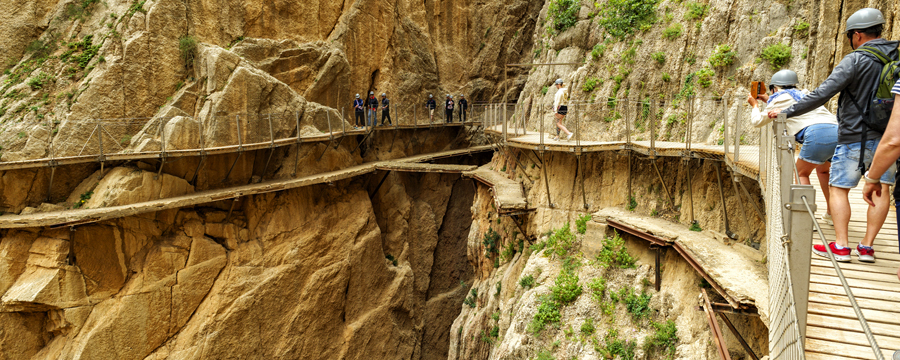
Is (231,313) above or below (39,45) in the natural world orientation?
below

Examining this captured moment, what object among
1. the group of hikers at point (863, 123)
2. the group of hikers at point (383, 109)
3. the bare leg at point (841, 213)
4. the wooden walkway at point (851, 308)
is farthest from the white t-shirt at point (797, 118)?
the group of hikers at point (383, 109)

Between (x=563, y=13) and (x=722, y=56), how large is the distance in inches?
364

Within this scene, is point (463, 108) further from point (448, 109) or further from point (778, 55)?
point (778, 55)

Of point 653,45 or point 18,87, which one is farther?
point 18,87

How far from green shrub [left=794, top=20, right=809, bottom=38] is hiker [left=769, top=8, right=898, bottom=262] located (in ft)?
23.7

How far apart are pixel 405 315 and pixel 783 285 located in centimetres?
2099

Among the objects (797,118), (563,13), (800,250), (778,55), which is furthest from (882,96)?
(563,13)

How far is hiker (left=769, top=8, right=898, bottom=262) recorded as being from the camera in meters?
4.69

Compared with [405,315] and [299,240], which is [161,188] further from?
[405,315]

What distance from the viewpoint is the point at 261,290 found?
18094 millimetres

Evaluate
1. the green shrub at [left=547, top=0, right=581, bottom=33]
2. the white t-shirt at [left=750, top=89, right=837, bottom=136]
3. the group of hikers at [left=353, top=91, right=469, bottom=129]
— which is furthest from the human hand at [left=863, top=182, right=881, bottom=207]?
the group of hikers at [left=353, top=91, right=469, bottom=129]

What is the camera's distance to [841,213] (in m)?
4.82

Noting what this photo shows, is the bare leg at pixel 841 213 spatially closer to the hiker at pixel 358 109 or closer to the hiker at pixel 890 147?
the hiker at pixel 890 147

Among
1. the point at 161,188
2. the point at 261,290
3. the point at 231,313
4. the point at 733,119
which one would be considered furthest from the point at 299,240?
the point at 733,119
